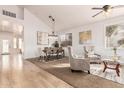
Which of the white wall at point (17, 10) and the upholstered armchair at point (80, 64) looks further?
the white wall at point (17, 10)

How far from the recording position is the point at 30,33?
947 centimetres

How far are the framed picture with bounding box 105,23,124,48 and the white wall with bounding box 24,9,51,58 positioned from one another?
546 centimetres

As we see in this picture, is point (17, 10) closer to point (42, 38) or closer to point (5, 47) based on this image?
point (42, 38)

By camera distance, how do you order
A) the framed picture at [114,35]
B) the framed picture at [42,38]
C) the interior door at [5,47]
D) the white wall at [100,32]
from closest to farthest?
the framed picture at [114,35] < the white wall at [100,32] < the framed picture at [42,38] < the interior door at [5,47]

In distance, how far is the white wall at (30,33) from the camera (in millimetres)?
9133

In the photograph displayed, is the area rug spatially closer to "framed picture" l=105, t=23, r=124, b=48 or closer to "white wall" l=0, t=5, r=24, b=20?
"framed picture" l=105, t=23, r=124, b=48

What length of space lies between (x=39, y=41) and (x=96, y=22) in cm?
485

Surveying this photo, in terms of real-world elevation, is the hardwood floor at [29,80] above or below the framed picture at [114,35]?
below

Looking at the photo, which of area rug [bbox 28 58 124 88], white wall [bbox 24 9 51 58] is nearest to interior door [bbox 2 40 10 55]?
white wall [bbox 24 9 51 58]

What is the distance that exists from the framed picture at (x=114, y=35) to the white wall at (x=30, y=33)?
5.46m

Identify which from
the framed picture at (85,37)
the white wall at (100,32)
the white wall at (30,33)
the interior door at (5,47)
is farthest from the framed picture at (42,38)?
the interior door at (5,47)

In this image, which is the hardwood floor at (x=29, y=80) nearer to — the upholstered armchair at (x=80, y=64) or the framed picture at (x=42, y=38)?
the upholstered armchair at (x=80, y=64)
